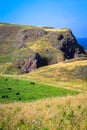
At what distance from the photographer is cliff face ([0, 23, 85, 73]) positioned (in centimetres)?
14000

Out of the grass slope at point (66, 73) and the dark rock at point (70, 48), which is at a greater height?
the dark rock at point (70, 48)

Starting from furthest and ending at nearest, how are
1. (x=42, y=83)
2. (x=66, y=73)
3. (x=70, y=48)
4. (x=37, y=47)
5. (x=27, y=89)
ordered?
(x=70, y=48)
(x=37, y=47)
(x=66, y=73)
(x=42, y=83)
(x=27, y=89)

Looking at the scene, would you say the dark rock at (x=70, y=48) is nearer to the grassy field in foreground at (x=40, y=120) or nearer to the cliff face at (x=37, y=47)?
the cliff face at (x=37, y=47)

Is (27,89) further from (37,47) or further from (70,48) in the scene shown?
(70,48)

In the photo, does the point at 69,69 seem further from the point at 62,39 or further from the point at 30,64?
the point at 62,39

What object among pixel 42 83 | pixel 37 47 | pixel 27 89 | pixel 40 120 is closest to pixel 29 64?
pixel 37 47

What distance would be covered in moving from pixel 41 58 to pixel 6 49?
139 feet

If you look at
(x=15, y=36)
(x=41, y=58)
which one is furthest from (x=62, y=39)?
Answer: (x=15, y=36)

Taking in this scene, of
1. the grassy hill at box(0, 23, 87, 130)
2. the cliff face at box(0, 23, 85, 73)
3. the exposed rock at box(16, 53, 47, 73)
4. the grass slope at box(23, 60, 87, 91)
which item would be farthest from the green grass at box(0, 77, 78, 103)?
the cliff face at box(0, 23, 85, 73)

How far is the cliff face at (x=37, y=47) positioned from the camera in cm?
14000

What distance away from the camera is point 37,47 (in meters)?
155

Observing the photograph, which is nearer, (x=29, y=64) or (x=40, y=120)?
(x=40, y=120)

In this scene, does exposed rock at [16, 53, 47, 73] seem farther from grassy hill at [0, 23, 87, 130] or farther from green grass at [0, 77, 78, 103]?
green grass at [0, 77, 78, 103]

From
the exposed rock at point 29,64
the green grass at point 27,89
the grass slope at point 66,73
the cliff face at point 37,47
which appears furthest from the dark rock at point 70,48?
the green grass at point 27,89
